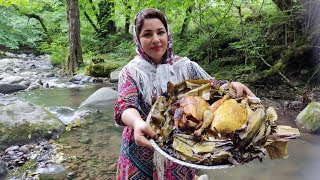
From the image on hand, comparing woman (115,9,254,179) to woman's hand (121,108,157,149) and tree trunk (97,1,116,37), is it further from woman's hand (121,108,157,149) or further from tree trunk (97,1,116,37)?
tree trunk (97,1,116,37)

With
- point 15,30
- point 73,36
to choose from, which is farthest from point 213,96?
point 15,30

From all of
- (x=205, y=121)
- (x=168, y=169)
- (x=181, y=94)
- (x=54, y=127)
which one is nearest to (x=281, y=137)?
(x=205, y=121)

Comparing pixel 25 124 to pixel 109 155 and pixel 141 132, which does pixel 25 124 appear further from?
pixel 141 132

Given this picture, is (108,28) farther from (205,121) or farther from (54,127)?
(205,121)

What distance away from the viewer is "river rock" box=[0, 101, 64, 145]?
5.05 m

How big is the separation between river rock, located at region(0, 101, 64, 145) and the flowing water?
10.7 inches

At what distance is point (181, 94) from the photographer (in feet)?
5.35

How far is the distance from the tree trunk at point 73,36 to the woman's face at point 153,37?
10066 millimetres

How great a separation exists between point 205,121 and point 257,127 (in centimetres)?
22

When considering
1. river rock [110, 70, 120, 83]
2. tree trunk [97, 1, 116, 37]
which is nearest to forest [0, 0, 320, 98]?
river rock [110, 70, 120, 83]

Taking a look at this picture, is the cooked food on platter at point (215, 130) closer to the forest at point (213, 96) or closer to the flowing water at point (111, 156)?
the forest at point (213, 96)

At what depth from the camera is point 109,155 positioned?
15.1 ft

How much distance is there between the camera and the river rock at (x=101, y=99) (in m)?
7.31

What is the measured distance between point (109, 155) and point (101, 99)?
3067mm
